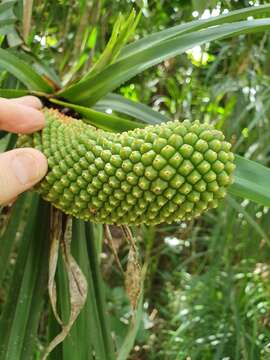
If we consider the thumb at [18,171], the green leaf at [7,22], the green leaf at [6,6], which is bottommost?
the thumb at [18,171]

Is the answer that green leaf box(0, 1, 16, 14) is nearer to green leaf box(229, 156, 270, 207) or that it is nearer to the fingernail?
the fingernail

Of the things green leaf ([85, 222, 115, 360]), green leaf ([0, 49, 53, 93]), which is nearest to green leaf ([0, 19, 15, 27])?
green leaf ([0, 49, 53, 93])

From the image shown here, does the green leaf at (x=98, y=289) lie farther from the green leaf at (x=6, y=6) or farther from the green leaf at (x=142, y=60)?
the green leaf at (x=6, y=6)

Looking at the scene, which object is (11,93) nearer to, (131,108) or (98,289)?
(131,108)

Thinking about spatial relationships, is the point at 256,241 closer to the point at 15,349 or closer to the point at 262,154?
the point at 262,154

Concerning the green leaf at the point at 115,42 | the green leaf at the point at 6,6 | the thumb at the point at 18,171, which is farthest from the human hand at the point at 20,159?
the green leaf at the point at 6,6

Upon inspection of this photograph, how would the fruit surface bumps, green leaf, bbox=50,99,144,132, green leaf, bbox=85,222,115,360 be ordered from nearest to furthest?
the fruit surface bumps < green leaf, bbox=50,99,144,132 < green leaf, bbox=85,222,115,360

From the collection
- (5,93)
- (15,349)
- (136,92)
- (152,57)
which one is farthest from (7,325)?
(136,92)
